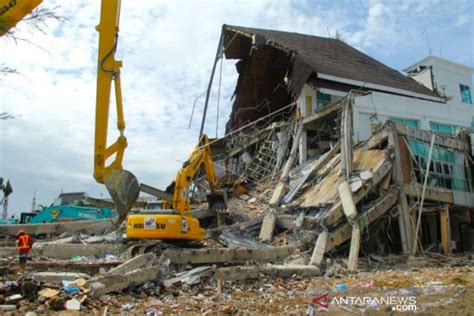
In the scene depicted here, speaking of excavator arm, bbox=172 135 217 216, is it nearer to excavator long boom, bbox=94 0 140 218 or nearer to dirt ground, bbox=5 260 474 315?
excavator long boom, bbox=94 0 140 218

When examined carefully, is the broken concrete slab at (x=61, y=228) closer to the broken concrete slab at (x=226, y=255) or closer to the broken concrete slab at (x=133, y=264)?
the broken concrete slab at (x=226, y=255)

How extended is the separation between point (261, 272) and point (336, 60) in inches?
649

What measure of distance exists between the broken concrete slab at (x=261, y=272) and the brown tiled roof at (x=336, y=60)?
35.7ft

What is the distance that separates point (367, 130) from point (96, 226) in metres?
11.0

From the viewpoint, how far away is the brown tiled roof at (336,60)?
22000mm

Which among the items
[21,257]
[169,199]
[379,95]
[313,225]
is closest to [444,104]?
[379,95]

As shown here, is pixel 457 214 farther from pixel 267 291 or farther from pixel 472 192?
pixel 267 291

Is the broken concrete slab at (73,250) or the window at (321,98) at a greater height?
the window at (321,98)

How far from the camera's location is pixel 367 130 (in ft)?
63.0

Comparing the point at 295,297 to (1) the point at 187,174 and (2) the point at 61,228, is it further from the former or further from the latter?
(2) the point at 61,228

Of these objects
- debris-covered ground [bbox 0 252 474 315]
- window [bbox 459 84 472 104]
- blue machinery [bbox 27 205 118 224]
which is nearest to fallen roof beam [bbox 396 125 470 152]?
debris-covered ground [bbox 0 252 474 315]

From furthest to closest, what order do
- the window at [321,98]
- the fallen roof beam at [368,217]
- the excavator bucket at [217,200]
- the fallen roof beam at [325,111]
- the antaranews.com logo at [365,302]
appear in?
the window at [321,98]
the fallen roof beam at [325,111]
the excavator bucket at [217,200]
the fallen roof beam at [368,217]
the antaranews.com logo at [365,302]

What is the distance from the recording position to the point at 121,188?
395 inches

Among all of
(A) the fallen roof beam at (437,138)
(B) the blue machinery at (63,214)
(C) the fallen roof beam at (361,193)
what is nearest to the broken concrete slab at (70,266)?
(C) the fallen roof beam at (361,193)
